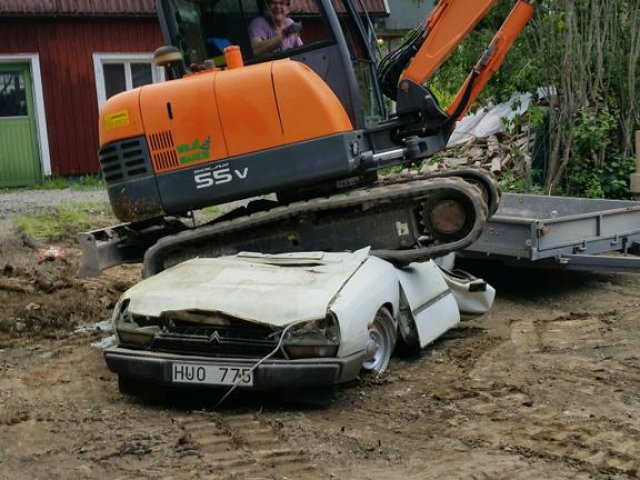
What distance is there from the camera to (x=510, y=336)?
707 centimetres

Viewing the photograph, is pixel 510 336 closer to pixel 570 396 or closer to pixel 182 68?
pixel 570 396

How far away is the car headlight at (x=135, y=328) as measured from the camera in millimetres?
5465

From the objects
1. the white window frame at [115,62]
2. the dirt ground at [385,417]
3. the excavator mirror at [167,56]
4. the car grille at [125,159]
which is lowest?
the dirt ground at [385,417]

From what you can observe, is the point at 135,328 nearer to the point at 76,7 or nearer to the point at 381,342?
the point at 381,342

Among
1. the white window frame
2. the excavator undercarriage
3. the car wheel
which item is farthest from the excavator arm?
the white window frame

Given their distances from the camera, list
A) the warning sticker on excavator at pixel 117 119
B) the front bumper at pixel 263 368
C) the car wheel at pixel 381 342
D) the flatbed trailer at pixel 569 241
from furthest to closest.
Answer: the flatbed trailer at pixel 569 241 < the warning sticker on excavator at pixel 117 119 < the car wheel at pixel 381 342 < the front bumper at pixel 263 368

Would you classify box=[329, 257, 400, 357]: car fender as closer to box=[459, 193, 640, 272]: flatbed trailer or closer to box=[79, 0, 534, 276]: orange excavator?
box=[79, 0, 534, 276]: orange excavator

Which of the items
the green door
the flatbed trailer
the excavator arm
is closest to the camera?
the excavator arm

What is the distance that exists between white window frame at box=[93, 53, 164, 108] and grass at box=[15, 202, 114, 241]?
3.98 metres

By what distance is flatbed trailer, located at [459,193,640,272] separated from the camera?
7914mm

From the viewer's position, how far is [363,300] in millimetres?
5523

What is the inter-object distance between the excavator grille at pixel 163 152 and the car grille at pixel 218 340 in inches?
75.6

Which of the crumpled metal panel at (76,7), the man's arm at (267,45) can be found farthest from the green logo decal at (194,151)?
the crumpled metal panel at (76,7)

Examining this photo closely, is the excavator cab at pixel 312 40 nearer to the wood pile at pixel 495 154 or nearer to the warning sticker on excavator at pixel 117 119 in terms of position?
the warning sticker on excavator at pixel 117 119
